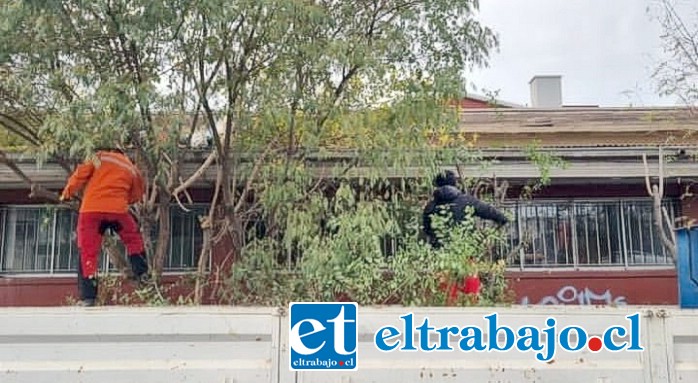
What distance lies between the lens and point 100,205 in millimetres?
5301

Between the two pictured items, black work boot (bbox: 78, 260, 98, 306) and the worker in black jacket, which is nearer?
black work boot (bbox: 78, 260, 98, 306)

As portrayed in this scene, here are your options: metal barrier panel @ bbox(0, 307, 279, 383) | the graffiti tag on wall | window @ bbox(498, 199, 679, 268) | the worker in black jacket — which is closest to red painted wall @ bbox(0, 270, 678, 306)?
the graffiti tag on wall

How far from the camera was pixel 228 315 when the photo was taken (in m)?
3.57

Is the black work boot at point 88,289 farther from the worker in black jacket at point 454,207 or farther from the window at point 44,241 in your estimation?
the window at point 44,241

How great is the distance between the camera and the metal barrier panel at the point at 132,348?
351 cm

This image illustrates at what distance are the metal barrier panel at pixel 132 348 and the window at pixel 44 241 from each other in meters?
5.46

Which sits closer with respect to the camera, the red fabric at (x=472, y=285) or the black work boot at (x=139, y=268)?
the red fabric at (x=472, y=285)

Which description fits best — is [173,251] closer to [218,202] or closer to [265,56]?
[218,202]

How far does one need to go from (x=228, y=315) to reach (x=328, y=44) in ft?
9.86

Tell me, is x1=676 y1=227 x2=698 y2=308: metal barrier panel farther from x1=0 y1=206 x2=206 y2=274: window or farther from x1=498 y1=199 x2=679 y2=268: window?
x1=0 y1=206 x2=206 y2=274: window

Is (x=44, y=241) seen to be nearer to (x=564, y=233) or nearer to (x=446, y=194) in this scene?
(x=446, y=194)

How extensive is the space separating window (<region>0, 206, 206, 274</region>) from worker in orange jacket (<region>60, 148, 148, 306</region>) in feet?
10.8

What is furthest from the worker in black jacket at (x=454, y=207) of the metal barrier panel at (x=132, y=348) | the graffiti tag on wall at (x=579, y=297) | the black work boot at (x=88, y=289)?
the graffiti tag on wall at (x=579, y=297)

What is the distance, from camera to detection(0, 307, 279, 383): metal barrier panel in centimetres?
351
